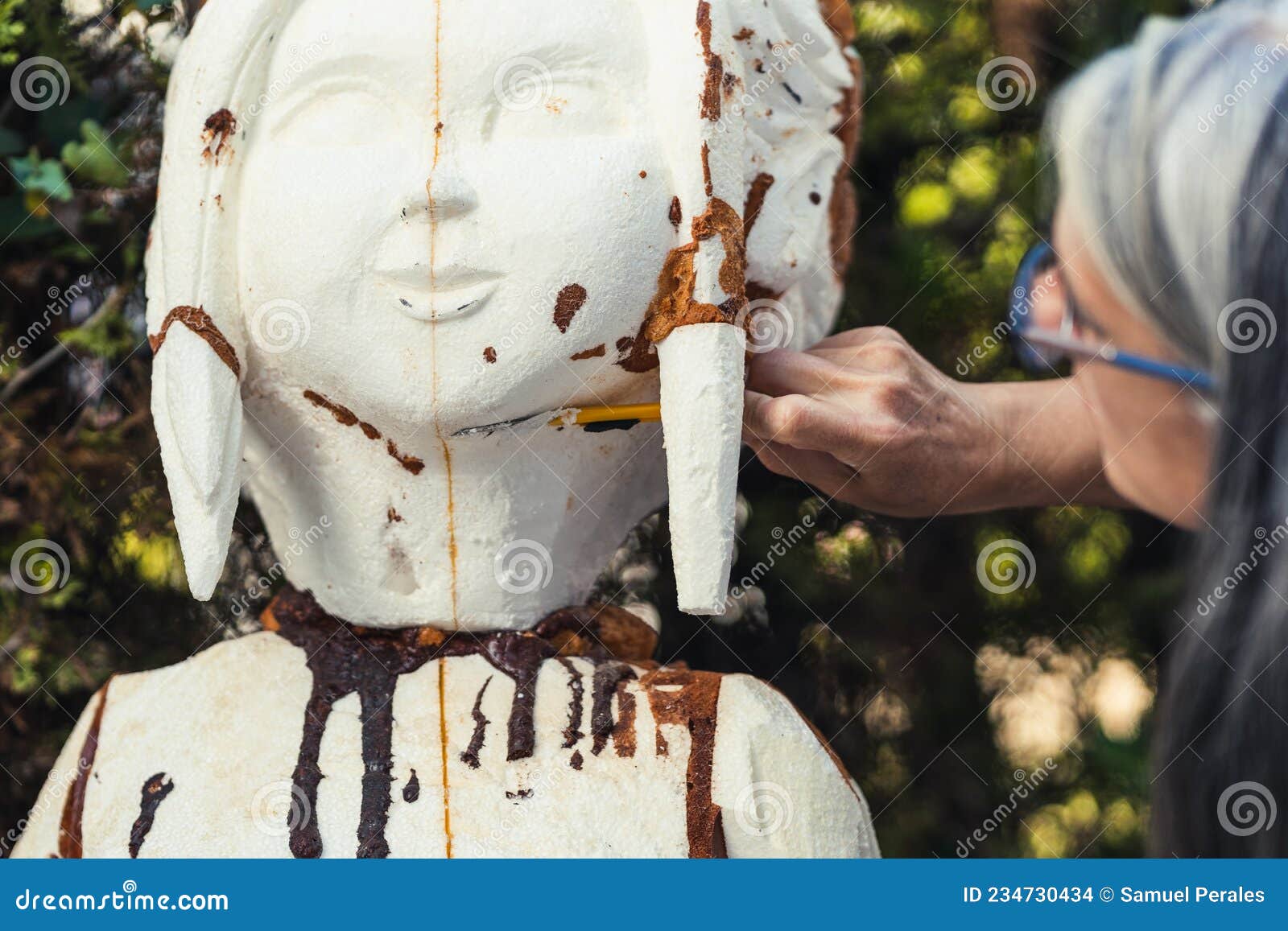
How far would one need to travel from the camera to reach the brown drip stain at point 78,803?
172 cm

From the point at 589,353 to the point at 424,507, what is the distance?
0.28 metres

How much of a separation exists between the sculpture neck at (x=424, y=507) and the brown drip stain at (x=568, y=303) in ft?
0.56

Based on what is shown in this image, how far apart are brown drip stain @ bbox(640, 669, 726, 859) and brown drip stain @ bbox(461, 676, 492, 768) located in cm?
18

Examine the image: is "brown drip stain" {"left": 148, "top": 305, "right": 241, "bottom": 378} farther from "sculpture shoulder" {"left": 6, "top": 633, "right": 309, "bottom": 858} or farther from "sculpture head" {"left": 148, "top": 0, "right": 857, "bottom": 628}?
"sculpture shoulder" {"left": 6, "top": 633, "right": 309, "bottom": 858}

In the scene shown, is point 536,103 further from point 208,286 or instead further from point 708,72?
point 208,286

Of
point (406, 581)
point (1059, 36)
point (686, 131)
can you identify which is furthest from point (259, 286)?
point (1059, 36)

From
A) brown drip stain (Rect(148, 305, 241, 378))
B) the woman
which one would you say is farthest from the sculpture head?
the woman

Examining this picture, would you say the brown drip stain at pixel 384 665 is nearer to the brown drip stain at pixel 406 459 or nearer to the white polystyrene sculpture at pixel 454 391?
the white polystyrene sculpture at pixel 454 391

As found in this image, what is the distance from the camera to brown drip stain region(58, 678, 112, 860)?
172 centimetres

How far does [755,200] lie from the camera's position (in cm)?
174

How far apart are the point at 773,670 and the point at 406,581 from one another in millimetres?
889

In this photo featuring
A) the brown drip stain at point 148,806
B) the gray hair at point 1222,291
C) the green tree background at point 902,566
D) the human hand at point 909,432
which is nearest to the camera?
the gray hair at point 1222,291

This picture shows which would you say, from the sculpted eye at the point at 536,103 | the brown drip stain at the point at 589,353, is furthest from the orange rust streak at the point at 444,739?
the sculpted eye at the point at 536,103

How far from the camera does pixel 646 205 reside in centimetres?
159
